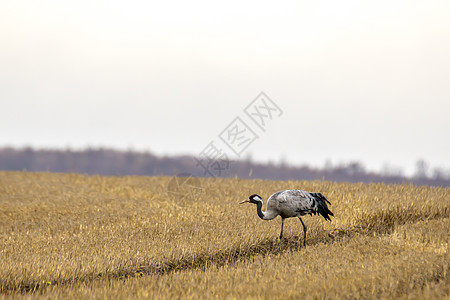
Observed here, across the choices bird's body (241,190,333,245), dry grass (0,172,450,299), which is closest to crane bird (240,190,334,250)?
bird's body (241,190,333,245)

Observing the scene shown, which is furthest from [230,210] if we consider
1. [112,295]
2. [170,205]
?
[112,295]

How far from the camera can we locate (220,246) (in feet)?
34.7

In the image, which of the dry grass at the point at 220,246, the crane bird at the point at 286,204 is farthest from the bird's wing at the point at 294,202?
the dry grass at the point at 220,246

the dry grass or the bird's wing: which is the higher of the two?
the bird's wing

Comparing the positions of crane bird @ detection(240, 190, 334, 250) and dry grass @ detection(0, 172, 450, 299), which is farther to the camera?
crane bird @ detection(240, 190, 334, 250)

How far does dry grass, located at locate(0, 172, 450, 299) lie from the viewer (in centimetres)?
750

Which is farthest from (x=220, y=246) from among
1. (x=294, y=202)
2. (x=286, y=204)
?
(x=294, y=202)

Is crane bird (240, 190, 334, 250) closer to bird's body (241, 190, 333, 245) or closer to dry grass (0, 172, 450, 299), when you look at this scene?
bird's body (241, 190, 333, 245)

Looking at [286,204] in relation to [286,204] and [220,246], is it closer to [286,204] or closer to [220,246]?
[286,204]

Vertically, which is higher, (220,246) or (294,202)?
(294,202)

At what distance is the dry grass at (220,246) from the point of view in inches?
295

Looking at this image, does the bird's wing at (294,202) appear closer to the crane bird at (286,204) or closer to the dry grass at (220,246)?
the crane bird at (286,204)

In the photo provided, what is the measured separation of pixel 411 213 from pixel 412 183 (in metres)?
5.51

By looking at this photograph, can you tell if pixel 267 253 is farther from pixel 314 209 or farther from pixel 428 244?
pixel 428 244
